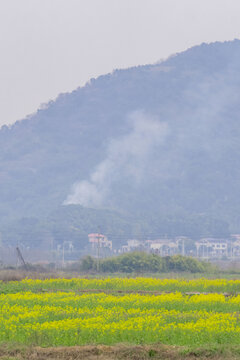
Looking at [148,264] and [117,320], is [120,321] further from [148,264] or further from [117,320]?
[148,264]

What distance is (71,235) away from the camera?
16500cm

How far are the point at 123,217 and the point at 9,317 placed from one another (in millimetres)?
161956

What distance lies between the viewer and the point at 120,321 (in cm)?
2319

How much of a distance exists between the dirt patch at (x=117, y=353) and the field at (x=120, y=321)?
0.65 feet

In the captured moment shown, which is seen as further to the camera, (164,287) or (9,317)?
(164,287)

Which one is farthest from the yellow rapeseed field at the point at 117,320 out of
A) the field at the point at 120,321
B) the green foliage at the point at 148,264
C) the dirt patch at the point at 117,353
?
the green foliage at the point at 148,264

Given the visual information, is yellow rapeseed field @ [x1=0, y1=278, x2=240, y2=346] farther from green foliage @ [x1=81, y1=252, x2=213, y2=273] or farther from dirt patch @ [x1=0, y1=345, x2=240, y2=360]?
green foliage @ [x1=81, y1=252, x2=213, y2=273]

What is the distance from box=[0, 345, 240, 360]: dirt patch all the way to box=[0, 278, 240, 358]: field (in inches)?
7.8

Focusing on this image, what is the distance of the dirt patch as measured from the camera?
768 inches

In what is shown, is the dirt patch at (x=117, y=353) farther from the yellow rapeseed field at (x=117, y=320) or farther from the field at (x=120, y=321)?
the yellow rapeseed field at (x=117, y=320)

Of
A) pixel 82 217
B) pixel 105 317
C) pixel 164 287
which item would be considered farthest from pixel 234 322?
pixel 82 217

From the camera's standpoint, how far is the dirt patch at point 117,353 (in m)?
19.5

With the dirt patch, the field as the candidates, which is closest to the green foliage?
the field

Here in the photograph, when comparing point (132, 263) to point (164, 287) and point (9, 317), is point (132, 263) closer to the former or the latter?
point (164, 287)
